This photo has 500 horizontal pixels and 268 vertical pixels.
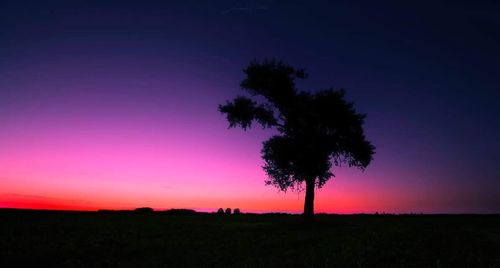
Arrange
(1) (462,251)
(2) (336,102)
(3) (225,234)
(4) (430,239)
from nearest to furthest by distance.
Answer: (1) (462,251), (4) (430,239), (3) (225,234), (2) (336,102)

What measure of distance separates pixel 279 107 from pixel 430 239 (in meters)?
24.7

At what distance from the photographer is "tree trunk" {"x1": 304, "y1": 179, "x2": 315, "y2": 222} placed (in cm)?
4273

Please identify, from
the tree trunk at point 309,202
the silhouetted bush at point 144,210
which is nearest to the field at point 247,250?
the tree trunk at point 309,202

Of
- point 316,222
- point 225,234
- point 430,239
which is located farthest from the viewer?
point 316,222

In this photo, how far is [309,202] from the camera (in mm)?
43531

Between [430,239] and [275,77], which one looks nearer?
[430,239]

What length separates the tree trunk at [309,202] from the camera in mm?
42731

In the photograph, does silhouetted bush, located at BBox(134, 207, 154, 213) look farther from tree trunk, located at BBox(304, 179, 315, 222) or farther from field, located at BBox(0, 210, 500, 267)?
field, located at BBox(0, 210, 500, 267)

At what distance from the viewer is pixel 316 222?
4125cm

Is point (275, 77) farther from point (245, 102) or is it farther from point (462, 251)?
point (462, 251)

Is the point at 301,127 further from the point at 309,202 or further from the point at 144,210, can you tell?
the point at 144,210

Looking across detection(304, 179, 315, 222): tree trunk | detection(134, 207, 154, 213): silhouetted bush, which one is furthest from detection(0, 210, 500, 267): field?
detection(134, 207, 154, 213): silhouetted bush

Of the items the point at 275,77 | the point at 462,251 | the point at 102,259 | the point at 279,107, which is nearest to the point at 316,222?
the point at 279,107

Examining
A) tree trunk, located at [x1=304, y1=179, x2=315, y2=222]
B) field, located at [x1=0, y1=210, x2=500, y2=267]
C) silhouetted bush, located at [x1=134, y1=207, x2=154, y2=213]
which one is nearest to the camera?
field, located at [x1=0, y1=210, x2=500, y2=267]
